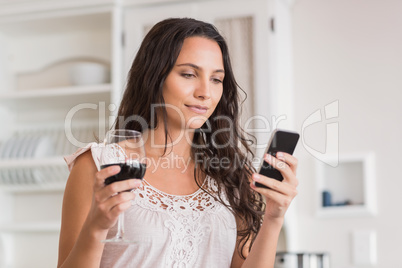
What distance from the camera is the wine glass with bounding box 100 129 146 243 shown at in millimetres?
1160

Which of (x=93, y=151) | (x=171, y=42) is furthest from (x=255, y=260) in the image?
(x=171, y=42)

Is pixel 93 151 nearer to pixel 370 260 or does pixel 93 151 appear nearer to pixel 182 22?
pixel 182 22

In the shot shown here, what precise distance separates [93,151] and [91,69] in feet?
5.24

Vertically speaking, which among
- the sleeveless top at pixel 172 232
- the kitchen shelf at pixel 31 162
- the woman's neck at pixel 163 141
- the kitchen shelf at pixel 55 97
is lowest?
the sleeveless top at pixel 172 232

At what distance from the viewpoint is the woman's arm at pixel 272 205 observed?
130 centimetres

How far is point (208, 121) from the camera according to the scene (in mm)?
1693

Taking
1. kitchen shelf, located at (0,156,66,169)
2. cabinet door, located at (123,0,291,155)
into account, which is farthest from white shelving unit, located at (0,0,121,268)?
cabinet door, located at (123,0,291,155)

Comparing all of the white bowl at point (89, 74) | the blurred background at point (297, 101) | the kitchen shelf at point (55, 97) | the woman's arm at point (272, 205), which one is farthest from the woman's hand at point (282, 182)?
the white bowl at point (89, 74)

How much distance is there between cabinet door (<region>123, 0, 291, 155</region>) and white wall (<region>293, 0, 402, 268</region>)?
0.21 meters

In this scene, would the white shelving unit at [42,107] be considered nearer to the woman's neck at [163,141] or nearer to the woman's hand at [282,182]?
the woman's neck at [163,141]

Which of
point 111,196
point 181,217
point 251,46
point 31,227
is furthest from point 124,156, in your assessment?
point 31,227

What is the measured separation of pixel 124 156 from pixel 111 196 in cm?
8

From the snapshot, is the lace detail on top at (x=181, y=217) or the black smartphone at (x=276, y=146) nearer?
the black smartphone at (x=276, y=146)

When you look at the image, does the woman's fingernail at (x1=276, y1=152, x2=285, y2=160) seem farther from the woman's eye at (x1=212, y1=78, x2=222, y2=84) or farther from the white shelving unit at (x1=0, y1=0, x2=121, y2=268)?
the white shelving unit at (x1=0, y1=0, x2=121, y2=268)
